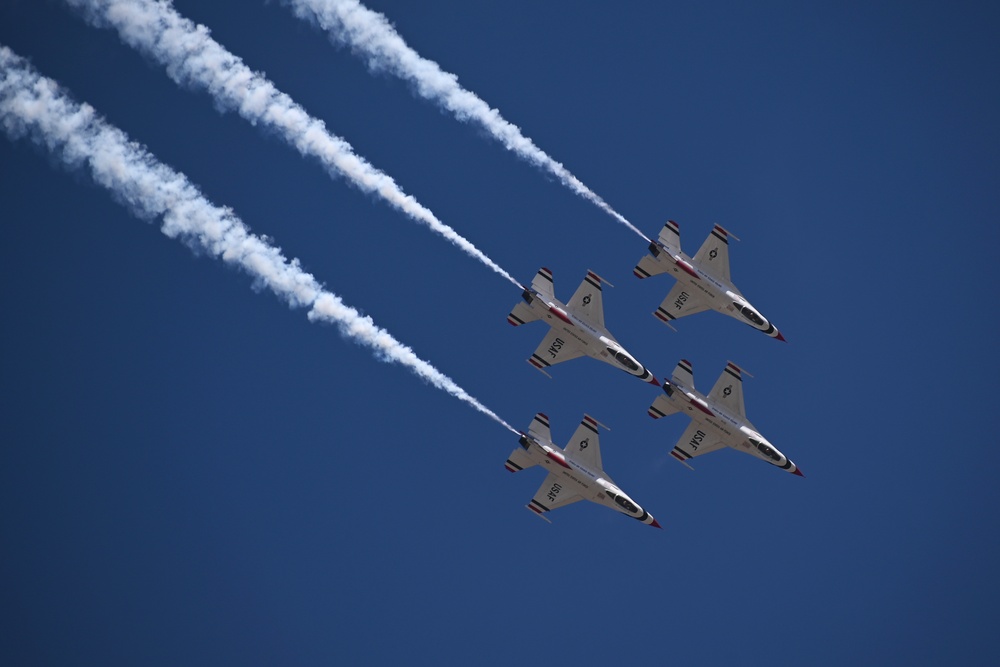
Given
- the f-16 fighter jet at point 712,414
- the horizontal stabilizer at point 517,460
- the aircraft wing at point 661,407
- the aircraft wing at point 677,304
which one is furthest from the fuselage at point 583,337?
the horizontal stabilizer at point 517,460

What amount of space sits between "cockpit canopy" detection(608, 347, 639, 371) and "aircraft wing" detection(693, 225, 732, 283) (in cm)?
422

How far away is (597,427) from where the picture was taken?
43.8m

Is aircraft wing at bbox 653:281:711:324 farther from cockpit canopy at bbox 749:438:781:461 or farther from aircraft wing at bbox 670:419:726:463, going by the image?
cockpit canopy at bbox 749:438:781:461

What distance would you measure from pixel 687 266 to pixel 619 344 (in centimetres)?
356

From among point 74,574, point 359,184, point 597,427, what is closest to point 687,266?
point 597,427

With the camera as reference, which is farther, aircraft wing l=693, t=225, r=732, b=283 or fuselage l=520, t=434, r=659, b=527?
aircraft wing l=693, t=225, r=732, b=283

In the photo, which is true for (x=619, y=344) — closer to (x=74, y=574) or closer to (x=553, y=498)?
(x=553, y=498)

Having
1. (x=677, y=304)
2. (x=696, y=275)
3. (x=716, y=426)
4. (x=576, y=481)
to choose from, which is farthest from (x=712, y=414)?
(x=576, y=481)

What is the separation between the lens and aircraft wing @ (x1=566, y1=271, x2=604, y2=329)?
42688 millimetres

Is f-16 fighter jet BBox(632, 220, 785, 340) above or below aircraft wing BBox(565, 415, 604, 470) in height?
above

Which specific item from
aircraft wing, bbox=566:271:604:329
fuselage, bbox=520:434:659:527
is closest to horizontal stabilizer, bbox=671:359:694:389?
aircraft wing, bbox=566:271:604:329

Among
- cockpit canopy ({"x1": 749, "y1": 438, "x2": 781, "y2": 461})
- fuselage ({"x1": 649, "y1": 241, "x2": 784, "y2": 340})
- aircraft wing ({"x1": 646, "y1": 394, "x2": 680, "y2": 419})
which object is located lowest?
aircraft wing ({"x1": 646, "y1": 394, "x2": 680, "y2": 419})

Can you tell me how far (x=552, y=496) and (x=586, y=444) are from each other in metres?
2.32

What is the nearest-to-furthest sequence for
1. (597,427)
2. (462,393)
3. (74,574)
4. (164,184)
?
(164,184) → (462,393) → (597,427) → (74,574)
